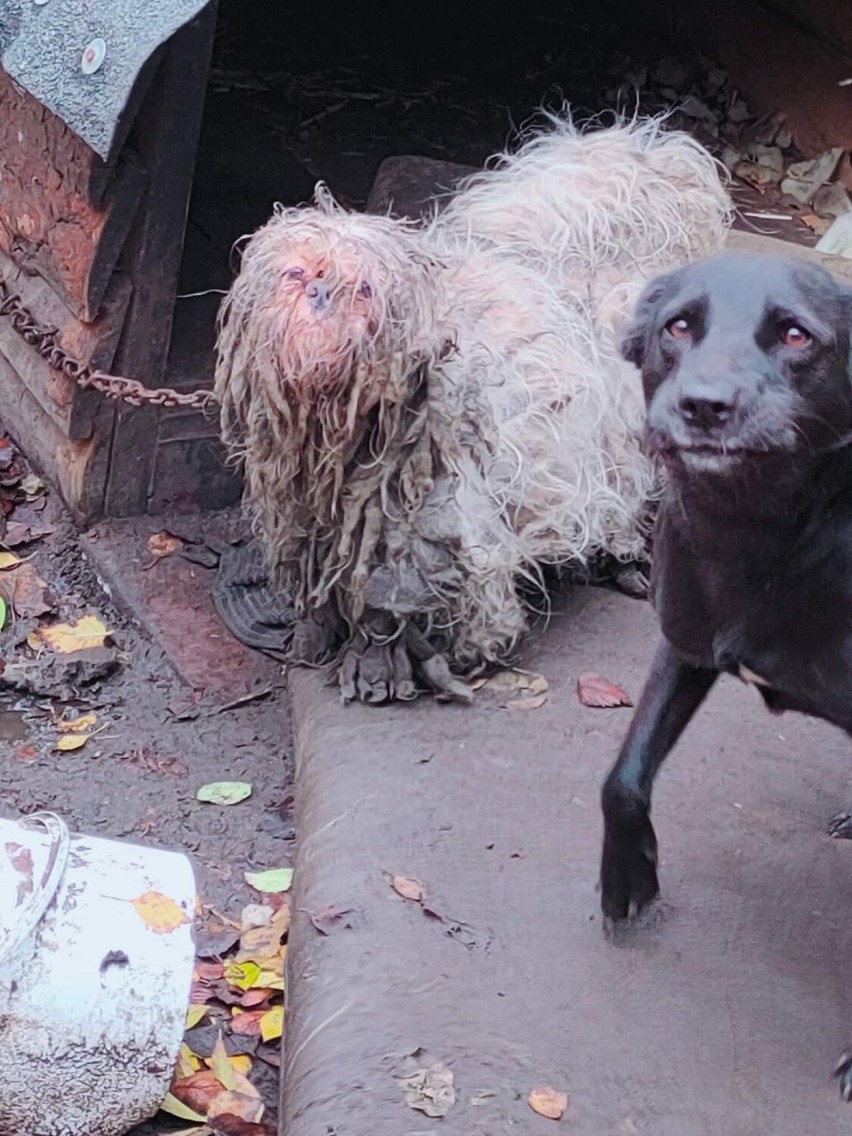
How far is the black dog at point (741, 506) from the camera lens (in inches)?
92.2

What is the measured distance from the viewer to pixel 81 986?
274cm

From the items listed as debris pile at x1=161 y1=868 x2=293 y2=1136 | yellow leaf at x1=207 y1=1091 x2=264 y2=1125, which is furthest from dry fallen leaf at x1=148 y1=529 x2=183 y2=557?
yellow leaf at x1=207 y1=1091 x2=264 y2=1125

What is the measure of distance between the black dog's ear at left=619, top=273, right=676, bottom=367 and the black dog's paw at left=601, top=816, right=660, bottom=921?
0.87 m

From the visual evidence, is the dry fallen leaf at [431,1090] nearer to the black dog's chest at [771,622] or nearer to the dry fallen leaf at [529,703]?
the black dog's chest at [771,622]

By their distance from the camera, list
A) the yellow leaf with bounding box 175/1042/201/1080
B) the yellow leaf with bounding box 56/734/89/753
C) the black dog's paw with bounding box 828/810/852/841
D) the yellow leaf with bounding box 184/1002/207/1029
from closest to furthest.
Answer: the yellow leaf with bounding box 175/1042/201/1080 → the yellow leaf with bounding box 184/1002/207/1029 → the black dog's paw with bounding box 828/810/852/841 → the yellow leaf with bounding box 56/734/89/753

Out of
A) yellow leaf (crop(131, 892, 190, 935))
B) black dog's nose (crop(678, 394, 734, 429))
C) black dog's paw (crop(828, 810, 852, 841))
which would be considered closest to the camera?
black dog's nose (crop(678, 394, 734, 429))

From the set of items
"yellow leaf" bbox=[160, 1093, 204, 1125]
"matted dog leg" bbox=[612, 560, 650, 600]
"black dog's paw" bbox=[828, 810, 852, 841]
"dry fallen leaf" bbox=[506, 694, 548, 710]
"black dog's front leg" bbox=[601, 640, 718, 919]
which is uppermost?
"black dog's front leg" bbox=[601, 640, 718, 919]

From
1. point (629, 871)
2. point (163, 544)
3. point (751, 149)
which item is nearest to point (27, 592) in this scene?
point (163, 544)

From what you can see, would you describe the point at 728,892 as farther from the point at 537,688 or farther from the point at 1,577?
the point at 1,577

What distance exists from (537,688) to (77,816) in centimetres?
120

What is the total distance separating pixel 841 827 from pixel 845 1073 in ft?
2.44

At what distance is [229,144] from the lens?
22.4ft

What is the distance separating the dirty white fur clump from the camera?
11.4ft

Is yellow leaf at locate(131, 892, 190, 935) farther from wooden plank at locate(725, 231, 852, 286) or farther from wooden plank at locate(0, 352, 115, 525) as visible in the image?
wooden plank at locate(725, 231, 852, 286)
